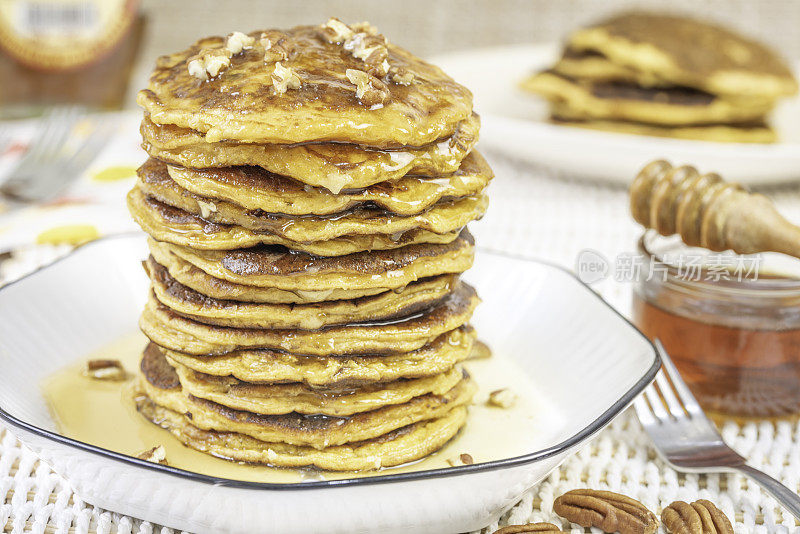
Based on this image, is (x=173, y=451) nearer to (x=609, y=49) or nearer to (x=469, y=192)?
(x=469, y=192)

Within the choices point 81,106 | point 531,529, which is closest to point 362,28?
point 531,529

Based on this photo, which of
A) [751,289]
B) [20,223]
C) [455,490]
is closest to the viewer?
[455,490]

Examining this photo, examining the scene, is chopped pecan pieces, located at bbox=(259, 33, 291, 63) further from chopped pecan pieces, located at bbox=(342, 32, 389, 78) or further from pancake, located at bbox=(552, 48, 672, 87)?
pancake, located at bbox=(552, 48, 672, 87)

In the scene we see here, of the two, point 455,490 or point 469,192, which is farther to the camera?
point 469,192

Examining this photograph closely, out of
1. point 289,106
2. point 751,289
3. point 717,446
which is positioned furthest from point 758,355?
point 289,106

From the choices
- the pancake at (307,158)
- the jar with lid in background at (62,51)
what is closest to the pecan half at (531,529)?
the pancake at (307,158)

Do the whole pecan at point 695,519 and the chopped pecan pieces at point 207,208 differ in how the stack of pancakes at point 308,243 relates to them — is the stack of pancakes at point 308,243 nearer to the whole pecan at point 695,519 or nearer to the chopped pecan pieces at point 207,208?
the chopped pecan pieces at point 207,208

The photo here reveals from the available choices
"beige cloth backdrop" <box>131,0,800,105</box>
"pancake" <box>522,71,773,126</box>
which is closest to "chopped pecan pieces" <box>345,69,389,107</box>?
"pancake" <box>522,71,773,126</box>
